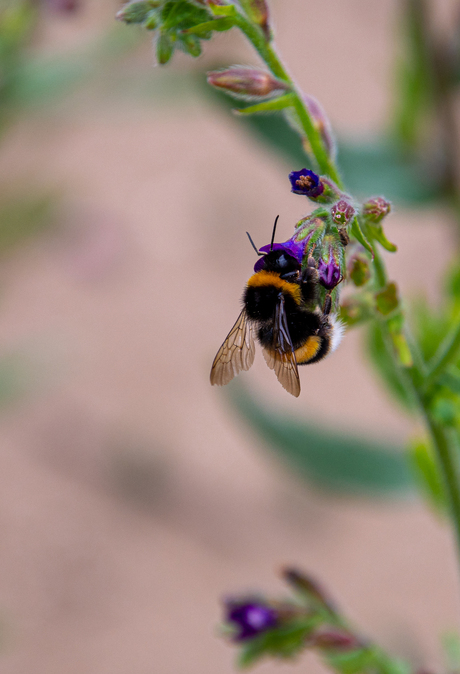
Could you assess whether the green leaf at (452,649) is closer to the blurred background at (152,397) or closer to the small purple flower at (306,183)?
the blurred background at (152,397)

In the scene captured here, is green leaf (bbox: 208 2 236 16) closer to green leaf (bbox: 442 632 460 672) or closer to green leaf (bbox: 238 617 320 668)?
green leaf (bbox: 238 617 320 668)

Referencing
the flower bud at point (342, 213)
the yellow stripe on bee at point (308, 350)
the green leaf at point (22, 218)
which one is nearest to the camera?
the flower bud at point (342, 213)

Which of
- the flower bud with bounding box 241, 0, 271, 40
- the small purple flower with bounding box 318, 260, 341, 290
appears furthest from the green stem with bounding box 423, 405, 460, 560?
the flower bud with bounding box 241, 0, 271, 40

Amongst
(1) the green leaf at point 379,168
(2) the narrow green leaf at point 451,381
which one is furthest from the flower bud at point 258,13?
(1) the green leaf at point 379,168

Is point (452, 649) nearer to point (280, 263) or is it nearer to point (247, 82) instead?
point (280, 263)

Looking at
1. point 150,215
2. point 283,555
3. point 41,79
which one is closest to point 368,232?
point 41,79

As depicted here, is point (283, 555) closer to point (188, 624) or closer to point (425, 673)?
point (188, 624)
